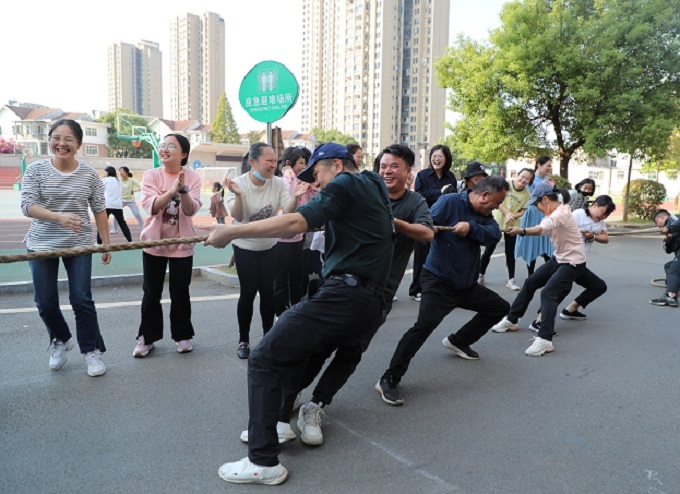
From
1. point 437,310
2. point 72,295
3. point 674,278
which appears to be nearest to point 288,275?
point 437,310

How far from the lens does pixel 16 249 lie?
35.6 ft

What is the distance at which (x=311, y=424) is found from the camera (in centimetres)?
314

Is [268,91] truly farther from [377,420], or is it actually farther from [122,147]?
[122,147]

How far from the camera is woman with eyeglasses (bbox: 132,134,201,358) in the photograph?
14.1ft

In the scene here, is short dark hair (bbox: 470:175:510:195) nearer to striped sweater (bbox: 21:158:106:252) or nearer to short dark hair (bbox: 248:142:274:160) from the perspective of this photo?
short dark hair (bbox: 248:142:274:160)

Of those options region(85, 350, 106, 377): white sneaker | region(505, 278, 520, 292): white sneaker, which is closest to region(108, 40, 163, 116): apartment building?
region(505, 278, 520, 292): white sneaker

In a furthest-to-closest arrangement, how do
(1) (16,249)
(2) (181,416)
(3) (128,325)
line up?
(1) (16,249) → (3) (128,325) → (2) (181,416)

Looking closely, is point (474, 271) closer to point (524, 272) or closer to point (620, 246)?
point (524, 272)

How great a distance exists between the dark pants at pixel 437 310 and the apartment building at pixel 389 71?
105m

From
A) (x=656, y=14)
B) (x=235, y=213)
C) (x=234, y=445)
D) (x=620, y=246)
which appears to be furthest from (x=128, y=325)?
(x=656, y=14)

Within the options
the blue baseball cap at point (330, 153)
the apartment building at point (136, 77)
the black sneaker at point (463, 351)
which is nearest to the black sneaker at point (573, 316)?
the black sneaker at point (463, 351)

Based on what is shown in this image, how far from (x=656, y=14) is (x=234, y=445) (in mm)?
18376

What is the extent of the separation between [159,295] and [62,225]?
99 centimetres

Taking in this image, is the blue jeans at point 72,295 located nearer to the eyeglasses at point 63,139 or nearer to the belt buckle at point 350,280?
the eyeglasses at point 63,139
